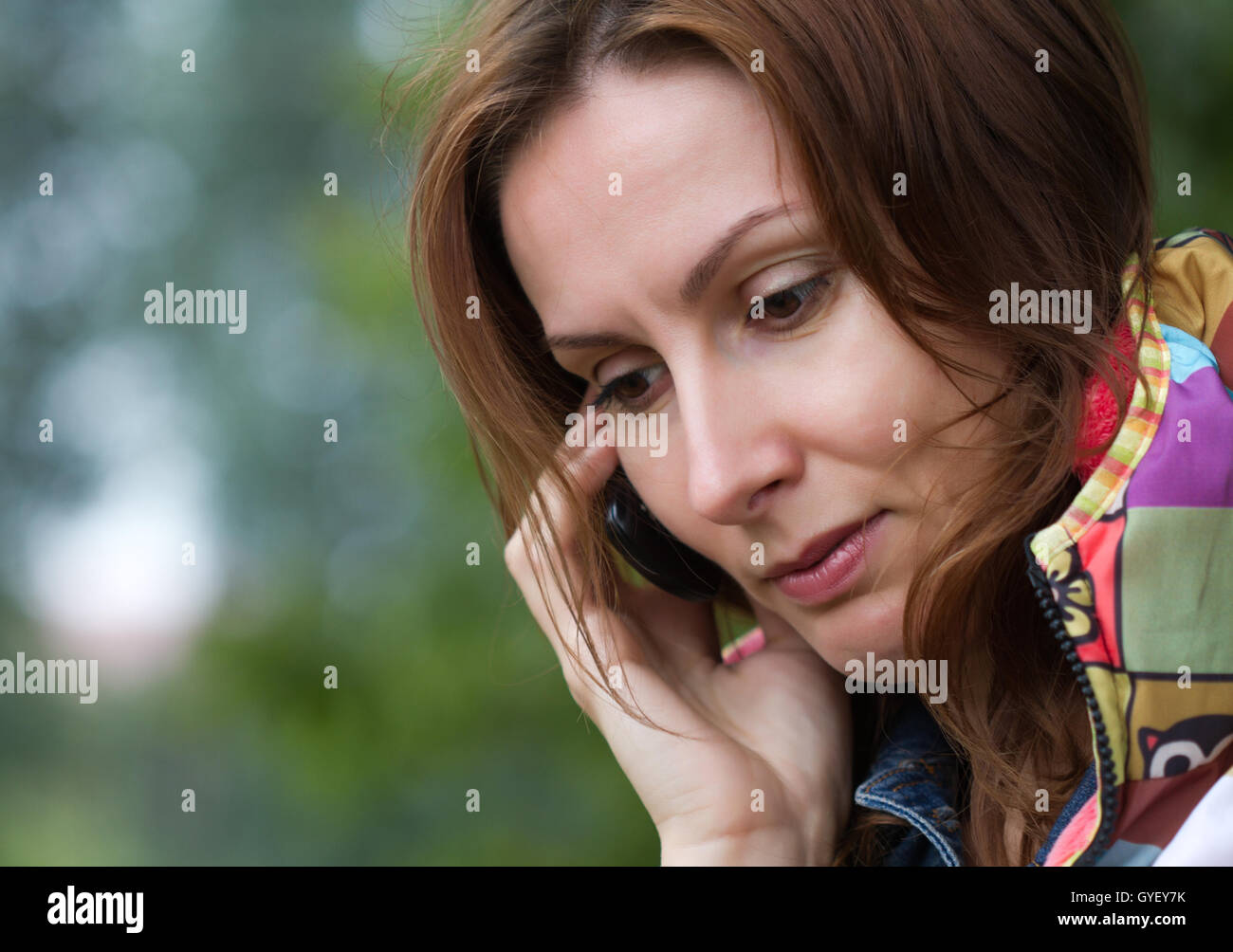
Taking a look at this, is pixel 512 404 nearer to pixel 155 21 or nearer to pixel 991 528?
pixel 991 528

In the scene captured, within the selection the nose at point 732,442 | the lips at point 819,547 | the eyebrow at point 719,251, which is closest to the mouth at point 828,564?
the lips at point 819,547

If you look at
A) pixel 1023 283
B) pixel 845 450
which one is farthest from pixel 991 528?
pixel 1023 283

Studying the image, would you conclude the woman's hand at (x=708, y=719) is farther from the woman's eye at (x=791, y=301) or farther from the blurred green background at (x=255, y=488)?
the blurred green background at (x=255, y=488)

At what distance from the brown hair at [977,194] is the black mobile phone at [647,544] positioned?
0.55 m

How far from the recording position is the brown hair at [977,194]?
4.22 ft

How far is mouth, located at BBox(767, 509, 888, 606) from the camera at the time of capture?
1410mm

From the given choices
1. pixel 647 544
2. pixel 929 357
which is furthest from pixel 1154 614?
pixel 647 544

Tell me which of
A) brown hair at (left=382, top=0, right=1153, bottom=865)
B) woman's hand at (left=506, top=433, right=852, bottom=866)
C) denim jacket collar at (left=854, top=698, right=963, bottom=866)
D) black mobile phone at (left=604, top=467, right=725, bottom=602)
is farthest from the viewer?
black mobile phone at (left=604, top=467, right=725, bottom=602)

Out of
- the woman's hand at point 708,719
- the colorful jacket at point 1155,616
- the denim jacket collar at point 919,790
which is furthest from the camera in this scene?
the woman's hand at point 708,719

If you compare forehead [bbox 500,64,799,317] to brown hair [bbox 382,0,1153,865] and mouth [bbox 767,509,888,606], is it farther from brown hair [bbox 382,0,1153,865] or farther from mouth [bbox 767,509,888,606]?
mouth [bbox 767,509,888,606]

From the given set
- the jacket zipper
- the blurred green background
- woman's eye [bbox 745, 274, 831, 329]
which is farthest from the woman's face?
the blurred green background

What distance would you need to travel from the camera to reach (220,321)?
3965 mm

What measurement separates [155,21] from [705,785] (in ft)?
12.2

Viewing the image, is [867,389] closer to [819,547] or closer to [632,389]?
[819,547]
